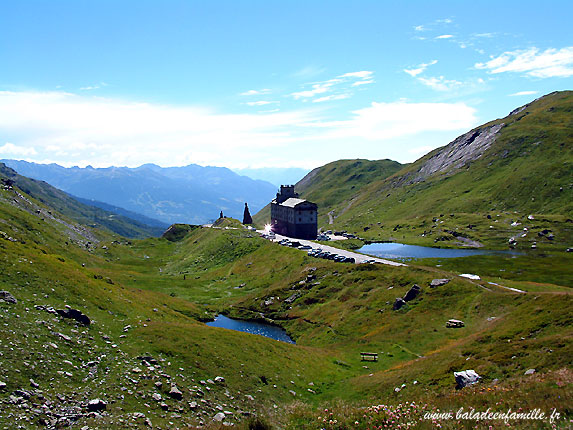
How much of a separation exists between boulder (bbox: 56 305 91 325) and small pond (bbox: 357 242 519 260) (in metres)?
120

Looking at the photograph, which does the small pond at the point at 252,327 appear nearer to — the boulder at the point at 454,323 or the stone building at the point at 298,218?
the boulder at the point at 454,323

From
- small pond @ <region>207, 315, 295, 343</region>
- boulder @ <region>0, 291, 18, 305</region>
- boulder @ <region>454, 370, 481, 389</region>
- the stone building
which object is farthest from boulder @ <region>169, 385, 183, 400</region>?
the stone building

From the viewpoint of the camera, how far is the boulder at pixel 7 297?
36.5 metres

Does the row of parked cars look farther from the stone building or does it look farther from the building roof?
the building roof

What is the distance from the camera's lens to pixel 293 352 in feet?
179

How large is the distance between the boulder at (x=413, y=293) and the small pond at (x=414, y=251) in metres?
75.6

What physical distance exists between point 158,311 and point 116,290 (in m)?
7.37

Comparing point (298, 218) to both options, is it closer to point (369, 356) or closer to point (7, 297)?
point (369, 356)

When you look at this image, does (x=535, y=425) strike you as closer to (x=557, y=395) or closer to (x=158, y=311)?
(x=557, y=395)

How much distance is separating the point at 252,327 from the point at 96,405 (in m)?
58.7

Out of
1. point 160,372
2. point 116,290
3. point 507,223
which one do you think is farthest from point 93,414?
point 507,223

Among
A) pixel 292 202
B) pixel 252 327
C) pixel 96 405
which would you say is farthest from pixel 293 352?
pixel 292 202

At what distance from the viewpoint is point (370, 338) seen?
6347 cm

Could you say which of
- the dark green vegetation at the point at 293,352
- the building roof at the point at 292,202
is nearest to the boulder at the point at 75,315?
the dark green vegetation at the point at 293,352
